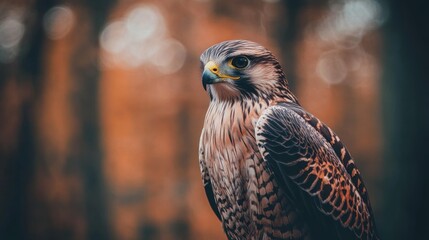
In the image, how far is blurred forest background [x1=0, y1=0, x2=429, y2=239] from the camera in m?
7.24

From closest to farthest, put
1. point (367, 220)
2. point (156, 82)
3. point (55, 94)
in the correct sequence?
point (367, 220), point (55, 94), point (156, 82)

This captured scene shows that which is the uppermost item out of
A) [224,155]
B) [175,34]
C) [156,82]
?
[175,34]

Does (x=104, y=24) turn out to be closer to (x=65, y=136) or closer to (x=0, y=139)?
(x=65, y=136)

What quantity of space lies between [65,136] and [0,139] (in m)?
1.30

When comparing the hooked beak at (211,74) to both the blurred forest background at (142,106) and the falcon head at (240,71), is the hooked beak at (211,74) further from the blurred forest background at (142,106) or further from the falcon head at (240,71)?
the blurred forest background at (142,106)

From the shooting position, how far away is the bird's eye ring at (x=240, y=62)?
5.95ft

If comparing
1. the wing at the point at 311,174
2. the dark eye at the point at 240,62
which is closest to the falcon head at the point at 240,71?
the dark eye at the point at 240,62

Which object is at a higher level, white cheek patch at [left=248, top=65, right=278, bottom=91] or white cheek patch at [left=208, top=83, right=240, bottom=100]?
white cheek patch at [left=248, top=65, right=278, bottom=91]

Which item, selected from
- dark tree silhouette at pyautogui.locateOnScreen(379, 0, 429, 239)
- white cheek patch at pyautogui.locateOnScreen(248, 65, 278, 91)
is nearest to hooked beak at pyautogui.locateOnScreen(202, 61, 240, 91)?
white cheek patch at pyautogui.locateOnScreen(248, 65, 278, 91)

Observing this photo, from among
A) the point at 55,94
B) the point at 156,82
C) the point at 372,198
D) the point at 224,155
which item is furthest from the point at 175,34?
the point at 224,155

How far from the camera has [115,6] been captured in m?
8.23

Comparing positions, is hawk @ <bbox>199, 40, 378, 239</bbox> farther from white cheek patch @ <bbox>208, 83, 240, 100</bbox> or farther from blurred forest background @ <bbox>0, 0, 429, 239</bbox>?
blurred forest background @ <bbox>0, 0, 429, 239</bbox>

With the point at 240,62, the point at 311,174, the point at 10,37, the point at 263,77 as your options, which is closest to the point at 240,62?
the point at 240,62

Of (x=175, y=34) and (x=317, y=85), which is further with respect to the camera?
(x=175, y=34)
